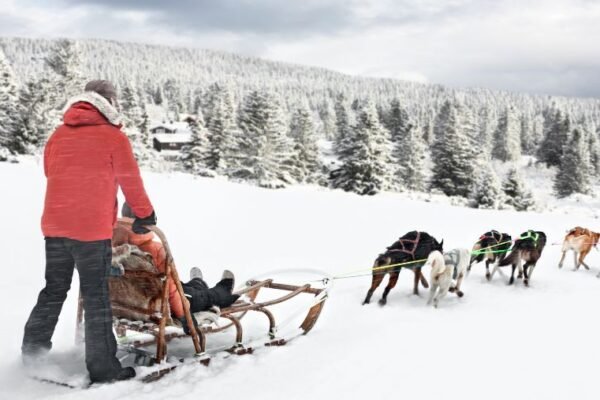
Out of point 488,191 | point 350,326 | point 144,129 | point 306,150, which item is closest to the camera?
point 350,326

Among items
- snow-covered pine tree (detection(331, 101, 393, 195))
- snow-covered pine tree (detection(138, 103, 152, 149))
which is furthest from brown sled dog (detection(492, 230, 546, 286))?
snow-covered pine tree (detection(138, 103, 152, 149))

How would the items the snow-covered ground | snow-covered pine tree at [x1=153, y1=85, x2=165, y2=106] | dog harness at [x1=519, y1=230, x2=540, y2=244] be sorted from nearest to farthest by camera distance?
the snow-covered ground, dog harness at [x1=519, y1=230, x2=540, y2=244], snow-covered pine tree at [x1=153, y1=85, x2=165, y2=106]

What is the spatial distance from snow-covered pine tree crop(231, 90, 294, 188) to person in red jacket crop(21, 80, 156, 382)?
31.2 metres

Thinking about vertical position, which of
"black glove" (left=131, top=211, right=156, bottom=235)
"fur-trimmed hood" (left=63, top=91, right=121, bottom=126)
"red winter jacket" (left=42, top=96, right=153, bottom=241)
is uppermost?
"fur-trimmed hood" (left=63, top=91, right=121, bottom=126)

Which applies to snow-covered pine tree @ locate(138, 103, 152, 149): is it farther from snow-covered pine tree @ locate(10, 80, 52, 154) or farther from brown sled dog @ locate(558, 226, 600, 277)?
brown sled dog @ locate(558, 226, 600, 277)

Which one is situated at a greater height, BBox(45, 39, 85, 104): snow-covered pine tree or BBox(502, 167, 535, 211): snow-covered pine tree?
BBox(45, 39, 85, 104): snow-covered pine tree

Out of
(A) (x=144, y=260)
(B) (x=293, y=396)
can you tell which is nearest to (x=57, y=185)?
(A) (x=144, y=260)

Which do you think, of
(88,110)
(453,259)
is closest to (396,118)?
(453,259)

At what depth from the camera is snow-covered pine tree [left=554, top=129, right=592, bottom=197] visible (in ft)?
186

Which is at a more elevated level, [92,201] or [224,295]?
[92,201]

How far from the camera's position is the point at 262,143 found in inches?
1447

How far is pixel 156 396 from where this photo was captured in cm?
378

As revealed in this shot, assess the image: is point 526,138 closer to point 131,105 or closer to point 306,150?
point 306,150

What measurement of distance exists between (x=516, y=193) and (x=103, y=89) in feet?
112
